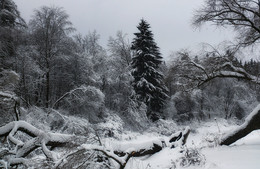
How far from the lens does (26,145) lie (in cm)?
380

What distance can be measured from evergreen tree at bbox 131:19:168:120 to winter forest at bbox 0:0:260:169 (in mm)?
110

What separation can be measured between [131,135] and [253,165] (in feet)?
40.6

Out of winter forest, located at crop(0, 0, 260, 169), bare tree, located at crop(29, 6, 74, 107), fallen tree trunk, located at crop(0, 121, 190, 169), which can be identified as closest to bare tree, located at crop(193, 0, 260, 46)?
winter forest, located at crop(0, 0, 260, 169)

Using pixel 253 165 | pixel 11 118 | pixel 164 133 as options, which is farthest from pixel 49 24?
pixel 253 165

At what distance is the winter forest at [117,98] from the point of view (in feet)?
13.5

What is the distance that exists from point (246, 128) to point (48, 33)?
13.9m

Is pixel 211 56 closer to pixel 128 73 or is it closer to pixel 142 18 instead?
pixel 128 73

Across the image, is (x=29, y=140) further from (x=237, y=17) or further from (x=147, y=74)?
(x=147, y=74)

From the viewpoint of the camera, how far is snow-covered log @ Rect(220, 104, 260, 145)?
6310 mm

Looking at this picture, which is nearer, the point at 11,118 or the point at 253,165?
the point at 253,165

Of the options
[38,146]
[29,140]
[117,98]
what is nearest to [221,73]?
[38,146]

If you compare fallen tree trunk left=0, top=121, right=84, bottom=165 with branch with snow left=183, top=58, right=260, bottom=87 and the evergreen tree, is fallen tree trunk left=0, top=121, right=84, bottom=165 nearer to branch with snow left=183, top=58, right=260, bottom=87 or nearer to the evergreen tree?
branch with snow left=183, top=58, right=260, bottom=87

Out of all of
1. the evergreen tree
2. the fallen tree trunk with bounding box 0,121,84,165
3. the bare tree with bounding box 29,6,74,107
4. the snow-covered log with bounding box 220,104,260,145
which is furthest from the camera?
the evergreen tree

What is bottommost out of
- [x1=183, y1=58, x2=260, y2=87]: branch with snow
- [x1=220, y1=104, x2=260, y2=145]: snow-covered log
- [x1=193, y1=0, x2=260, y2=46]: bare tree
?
[x1=220, y1=104, x2=260, y2=145]: snow-covered log
